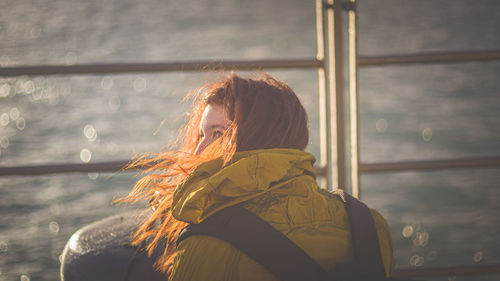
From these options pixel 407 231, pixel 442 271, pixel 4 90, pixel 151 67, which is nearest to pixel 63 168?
pixel 151 67

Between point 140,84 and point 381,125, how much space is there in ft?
45.0

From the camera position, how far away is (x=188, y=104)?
5.16 feet

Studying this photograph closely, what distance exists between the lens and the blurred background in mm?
7027

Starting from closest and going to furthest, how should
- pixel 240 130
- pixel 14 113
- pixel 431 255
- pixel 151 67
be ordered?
1. pixel 240 130
2. pixel 151 67
3. pixel 431 255
4. pixel 14 113

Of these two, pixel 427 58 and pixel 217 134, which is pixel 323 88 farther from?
pixel 217 134

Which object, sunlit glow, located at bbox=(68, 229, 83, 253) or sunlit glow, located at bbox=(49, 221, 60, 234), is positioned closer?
sunlit glow, located at bbox=(68, 229, 83, 253)

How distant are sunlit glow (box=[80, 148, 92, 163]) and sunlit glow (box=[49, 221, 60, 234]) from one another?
4.65m

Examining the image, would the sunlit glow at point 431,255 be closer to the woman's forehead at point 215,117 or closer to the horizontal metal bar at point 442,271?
the horizontal metal bar at point 442,271

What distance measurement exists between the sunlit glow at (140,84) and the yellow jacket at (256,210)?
69.9 ft

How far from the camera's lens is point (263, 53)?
26391 millimetres

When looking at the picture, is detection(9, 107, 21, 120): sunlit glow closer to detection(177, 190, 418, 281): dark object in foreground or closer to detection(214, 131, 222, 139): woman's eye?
detection(214, 131, 222, 139): woman's eye

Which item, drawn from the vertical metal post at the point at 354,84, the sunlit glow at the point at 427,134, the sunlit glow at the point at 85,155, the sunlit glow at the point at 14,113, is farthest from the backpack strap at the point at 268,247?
the sunlit glow at the point at 14,113

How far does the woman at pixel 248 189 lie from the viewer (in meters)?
0.83

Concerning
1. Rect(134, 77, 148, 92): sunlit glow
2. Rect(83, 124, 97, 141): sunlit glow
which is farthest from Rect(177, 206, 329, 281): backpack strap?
Rect(134, 77, 148, 92): sunlit glow
